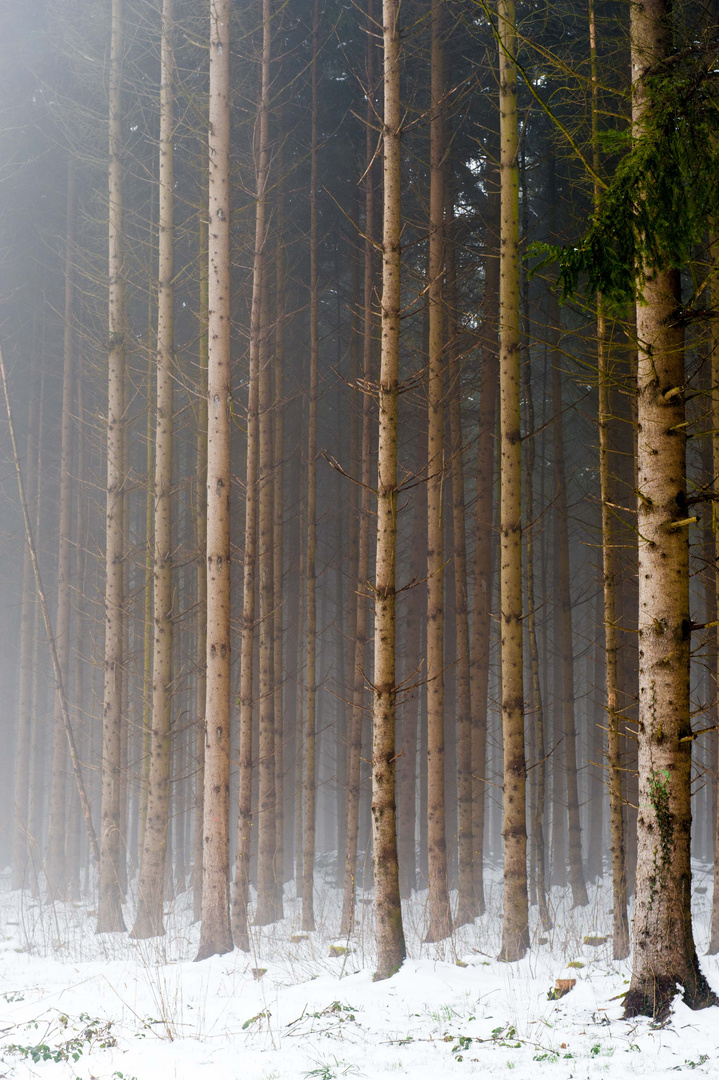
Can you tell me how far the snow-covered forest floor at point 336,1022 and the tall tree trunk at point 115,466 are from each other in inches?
115

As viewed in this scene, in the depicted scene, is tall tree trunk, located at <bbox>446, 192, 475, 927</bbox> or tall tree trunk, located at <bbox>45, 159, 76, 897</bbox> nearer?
tall tree trunk, located at <bbox>446, 192, 475, 927</bbox>

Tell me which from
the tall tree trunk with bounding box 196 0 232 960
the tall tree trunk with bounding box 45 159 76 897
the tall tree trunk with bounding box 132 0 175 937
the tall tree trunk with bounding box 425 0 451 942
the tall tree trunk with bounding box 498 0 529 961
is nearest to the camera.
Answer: the tall tree trunk with bounding box 498 0 529 961

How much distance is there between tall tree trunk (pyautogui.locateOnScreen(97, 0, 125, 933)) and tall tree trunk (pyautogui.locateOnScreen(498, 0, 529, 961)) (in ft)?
18.7

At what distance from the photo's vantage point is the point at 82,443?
693 inches

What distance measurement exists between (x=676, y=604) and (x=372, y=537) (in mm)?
8032

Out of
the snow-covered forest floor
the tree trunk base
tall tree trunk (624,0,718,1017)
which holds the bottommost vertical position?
the snow-covered forest floor

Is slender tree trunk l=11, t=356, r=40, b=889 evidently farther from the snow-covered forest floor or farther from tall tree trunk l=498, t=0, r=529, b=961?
tall tree trunk l=498, t=0, r=529, b=961

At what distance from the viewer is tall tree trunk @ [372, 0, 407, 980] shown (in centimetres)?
630

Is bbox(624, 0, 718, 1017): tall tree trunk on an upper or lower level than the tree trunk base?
upper

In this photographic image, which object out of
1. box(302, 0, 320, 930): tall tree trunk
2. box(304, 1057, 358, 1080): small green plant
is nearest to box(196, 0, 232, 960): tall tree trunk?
box(302, 0, 320, 930): tall tree trunk

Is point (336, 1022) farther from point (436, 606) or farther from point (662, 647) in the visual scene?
point (436, 606)

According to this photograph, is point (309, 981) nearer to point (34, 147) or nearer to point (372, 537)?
point (372, 537)

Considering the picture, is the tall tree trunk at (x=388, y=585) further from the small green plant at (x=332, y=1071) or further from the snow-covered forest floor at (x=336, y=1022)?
the small green plant at (x=332, y=1071)

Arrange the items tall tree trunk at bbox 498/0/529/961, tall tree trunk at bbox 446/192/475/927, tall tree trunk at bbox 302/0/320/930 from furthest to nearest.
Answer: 1. tall tree trunk at bbox 302/0/320/930
2. tall tree trunk at bbox 446/192/475/927
3. tall tree trunk at bbox 498/0/529/961
